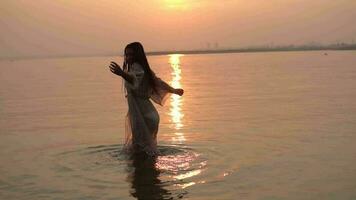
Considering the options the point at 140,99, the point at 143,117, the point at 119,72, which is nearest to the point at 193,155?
the point at 143,117

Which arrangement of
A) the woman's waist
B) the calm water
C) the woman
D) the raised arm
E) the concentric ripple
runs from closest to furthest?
the calm water, the concentric ripple, the raised arm, the woman, the woman's waist

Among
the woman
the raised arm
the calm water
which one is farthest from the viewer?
the woman

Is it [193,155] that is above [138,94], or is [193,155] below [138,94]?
below

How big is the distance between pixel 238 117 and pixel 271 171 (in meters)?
7.03

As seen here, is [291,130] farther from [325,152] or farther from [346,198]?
[346,198]

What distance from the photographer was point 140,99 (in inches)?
407

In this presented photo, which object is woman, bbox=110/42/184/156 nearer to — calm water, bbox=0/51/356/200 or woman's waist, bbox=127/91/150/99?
woman's waist, bbox=127/91/150/99

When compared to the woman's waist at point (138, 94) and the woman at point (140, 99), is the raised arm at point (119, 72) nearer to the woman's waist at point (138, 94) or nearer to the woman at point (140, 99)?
the woman at point (140, 99)

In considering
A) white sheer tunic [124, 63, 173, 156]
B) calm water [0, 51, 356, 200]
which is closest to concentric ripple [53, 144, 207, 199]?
calm water [0, 51, 356, 200]

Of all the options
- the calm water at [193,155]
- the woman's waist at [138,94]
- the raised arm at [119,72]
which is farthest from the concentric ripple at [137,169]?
the raised arm at [119,72]

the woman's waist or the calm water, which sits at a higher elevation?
the woman's waist

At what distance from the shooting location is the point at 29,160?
10391 millimetres

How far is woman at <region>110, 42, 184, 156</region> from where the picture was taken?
10016 millimetres

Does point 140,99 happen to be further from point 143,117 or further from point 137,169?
point 137,169
